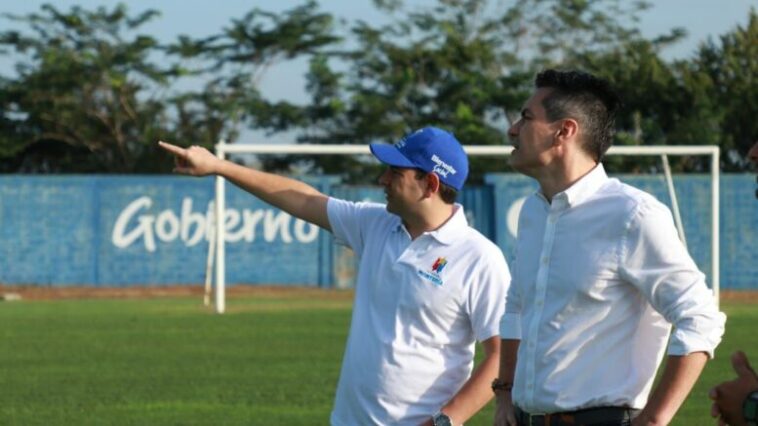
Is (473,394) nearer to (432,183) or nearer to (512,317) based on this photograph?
(512,317)

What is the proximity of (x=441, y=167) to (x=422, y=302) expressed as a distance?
0.49 m

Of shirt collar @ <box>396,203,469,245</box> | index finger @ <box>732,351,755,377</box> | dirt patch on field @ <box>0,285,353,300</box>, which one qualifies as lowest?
dirt patch on field @ <box>0,285,353,300</box>

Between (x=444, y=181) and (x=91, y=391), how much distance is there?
10505mm

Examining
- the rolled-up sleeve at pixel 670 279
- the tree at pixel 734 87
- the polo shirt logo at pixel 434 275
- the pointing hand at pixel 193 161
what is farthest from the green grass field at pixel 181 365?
the tree at pixel 734 87

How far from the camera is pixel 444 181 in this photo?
6.39m

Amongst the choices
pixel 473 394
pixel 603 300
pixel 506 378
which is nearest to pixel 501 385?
pixel 506 378

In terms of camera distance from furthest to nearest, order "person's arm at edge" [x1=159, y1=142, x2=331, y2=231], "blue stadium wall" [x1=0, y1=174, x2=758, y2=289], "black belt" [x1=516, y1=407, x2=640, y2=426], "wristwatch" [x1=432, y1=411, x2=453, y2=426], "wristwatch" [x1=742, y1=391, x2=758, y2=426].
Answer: "blue stadium wall" [x1=0, y1=174, x2=758, y2=289] → "person's arm at edge" [x1=159, y1=142, x2=331, y2=231] → "wristwatch" [x1=432, y1=411, x2=453, y2=426] → "black belt" [x1=516, y1=407, x2=640, y2=426] → "wristwatch" [x1=742, y1=391, x2=758, y2=426]

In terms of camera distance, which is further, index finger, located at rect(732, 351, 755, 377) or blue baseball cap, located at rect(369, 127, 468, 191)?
blue baseball cap, located at rect(369, 127, 468, 191)

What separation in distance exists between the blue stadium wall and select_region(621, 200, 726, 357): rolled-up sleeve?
36.2 metres

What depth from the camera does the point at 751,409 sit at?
14.8 feet

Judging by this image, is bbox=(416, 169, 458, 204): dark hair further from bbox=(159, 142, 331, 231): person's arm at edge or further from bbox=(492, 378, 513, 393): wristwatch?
bbox=(492, 378, 513, 393): wristwatch

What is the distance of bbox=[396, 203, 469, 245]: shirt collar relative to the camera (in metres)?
6.36

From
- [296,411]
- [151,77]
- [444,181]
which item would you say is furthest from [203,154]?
[151,77]

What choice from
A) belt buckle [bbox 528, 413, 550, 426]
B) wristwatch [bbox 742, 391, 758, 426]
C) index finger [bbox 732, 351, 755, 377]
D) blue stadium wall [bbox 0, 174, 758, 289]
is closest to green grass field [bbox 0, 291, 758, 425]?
belt buckle [bbox 528, 413, 550, 426]
